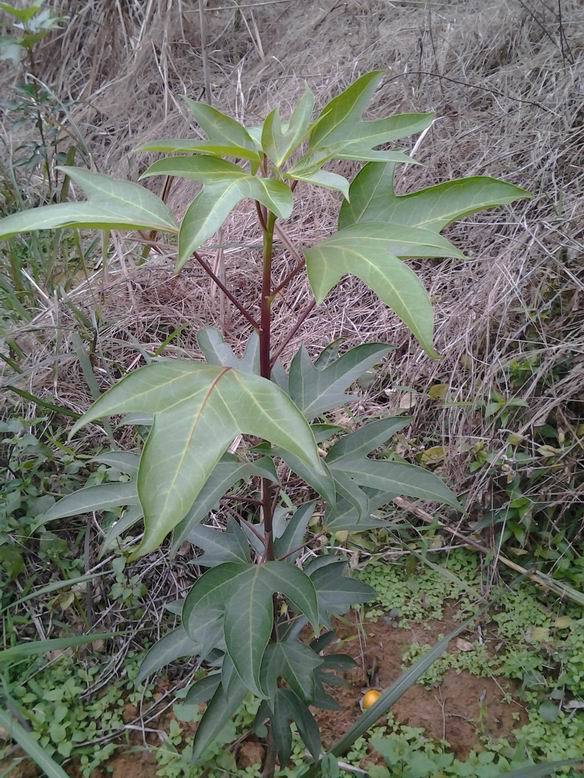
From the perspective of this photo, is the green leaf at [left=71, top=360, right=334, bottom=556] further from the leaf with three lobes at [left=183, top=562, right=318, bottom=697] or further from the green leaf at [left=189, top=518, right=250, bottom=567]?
the green leaf at [left=189, top=518, right=250, bottom=567]

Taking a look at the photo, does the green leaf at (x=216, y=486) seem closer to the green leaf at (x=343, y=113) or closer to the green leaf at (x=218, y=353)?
the green leaf at (x=218, y=353)

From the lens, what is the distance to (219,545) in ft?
4.25

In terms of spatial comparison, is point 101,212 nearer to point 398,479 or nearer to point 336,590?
point 398,479

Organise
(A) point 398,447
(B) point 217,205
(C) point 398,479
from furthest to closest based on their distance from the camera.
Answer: (A) point 398,447, (C) point 398,479, (B) point 217,205

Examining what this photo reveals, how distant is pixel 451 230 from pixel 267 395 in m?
1.90

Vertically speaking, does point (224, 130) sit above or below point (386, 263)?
above

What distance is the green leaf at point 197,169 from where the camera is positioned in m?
0.83

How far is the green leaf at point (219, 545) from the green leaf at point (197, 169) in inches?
29.7

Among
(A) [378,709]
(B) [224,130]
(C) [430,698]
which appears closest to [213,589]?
(A) [378,709]

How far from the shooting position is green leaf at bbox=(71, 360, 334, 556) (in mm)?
696

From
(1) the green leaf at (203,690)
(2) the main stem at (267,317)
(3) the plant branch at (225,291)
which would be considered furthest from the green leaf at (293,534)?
(3) the plant branch at (225,291)

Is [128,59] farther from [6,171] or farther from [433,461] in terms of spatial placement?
[433,461]

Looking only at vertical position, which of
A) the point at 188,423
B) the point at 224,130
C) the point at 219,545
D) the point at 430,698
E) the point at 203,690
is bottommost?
the point at 430,698

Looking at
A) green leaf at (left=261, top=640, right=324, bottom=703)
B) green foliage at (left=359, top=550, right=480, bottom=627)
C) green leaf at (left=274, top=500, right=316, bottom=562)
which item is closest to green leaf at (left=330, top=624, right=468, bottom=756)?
green leaf at (left=261, top=640, right=324, bottom=703)
